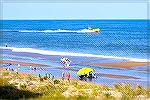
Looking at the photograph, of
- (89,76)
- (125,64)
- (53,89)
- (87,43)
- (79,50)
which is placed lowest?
(53,89)

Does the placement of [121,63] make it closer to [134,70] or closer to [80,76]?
[134,70]

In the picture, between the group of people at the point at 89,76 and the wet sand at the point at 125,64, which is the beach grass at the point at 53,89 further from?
the wet sand at the point at 125,64

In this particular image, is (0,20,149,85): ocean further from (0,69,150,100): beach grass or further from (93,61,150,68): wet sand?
(0,69,150,100): beach grass

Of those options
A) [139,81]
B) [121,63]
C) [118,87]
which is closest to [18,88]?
[118,87]

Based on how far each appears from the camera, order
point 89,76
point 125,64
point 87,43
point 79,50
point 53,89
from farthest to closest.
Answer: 1. point 87,43
2. point 79,50
3. point 125,64
4. point 89,76
5. point 53,89

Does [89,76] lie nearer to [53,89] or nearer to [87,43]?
[53,89]

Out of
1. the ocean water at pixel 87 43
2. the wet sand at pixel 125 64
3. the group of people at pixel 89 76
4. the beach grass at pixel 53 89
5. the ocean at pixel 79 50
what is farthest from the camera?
the ocean water at pixel 87 43

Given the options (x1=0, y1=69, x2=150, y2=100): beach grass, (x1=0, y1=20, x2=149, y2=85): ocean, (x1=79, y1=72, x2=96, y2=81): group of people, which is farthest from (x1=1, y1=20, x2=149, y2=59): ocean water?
(x1=0, y1=69, x2=150, y2=100): beach grass

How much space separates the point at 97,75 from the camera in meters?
34.9

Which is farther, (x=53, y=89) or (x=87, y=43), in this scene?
(x=87, y=43)

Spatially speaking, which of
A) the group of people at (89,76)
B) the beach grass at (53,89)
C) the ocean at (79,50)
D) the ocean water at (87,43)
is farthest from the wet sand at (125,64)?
the beach grass at (53,89)

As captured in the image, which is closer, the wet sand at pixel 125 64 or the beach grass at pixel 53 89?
the beach grass at pixel 53 89

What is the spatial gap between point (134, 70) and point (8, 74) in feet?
52.1

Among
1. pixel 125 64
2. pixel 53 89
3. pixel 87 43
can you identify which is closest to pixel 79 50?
pixel 87 43
